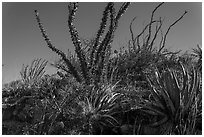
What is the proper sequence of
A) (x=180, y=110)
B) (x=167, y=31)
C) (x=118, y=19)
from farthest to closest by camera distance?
1. (x=167, y=31)
2. (x=118, y=19)
3. (x=180, y=110)

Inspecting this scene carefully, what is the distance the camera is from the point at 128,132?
432 cm

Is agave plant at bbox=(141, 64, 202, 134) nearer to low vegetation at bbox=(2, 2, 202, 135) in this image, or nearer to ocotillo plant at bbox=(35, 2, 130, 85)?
low vegetation at bbox=(2, 2, 202, 135)

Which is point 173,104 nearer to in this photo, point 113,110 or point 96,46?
point 113,110

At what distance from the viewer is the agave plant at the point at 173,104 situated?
409cm

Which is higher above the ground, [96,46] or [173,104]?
[96,46]

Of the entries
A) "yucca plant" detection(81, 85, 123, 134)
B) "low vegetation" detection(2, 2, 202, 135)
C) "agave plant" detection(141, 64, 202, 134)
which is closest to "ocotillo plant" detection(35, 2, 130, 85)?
"low vegetation" detection(2, 2, 202, 135)

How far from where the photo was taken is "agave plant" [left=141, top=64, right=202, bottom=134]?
4086mm

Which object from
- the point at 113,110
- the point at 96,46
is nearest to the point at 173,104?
the point at 113,110

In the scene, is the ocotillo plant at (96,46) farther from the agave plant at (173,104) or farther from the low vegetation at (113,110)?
the agave plant at (173,104)

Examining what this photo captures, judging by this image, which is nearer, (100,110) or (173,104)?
(173,104)

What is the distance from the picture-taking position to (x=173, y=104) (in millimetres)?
4344

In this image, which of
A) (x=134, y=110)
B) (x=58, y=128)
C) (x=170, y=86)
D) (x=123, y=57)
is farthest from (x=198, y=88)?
(x=123, y=57)

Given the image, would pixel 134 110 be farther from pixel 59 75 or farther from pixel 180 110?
pixel 59 75

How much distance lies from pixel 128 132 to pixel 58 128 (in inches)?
43.7
